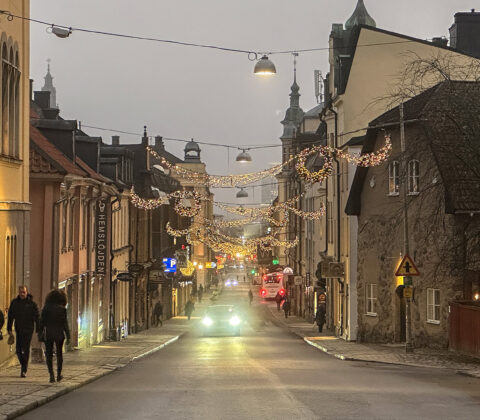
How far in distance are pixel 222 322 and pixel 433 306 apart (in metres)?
13.7

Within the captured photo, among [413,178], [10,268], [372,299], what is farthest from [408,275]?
[10,268]

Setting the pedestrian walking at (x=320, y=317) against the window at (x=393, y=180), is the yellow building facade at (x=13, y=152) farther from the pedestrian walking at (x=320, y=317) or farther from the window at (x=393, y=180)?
the pedestrian walking at (x=320, y=317)

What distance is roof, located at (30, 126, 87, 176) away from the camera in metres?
25.4

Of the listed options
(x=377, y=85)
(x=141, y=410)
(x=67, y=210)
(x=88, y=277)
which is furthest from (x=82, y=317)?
(x=141, y=410)

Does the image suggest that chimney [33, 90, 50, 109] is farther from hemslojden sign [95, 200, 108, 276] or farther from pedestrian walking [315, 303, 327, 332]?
pedestrian walking [315, 303, 327, 332]

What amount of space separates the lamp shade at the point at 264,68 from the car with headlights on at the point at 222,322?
61.1 ft

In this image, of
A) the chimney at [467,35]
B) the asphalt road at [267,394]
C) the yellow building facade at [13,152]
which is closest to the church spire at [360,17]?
the chimney at [467,35]

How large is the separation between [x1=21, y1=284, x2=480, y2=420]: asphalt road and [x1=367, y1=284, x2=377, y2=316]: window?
12763mm

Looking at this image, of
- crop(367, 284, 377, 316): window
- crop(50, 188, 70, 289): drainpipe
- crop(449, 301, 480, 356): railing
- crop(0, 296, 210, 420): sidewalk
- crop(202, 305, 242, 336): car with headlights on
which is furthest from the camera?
crop(202, 305, 242, 336): car with headlights on

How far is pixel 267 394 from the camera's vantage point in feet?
48.9

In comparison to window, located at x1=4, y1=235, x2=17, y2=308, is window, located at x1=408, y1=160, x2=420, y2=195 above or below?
above

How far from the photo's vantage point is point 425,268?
3153cm

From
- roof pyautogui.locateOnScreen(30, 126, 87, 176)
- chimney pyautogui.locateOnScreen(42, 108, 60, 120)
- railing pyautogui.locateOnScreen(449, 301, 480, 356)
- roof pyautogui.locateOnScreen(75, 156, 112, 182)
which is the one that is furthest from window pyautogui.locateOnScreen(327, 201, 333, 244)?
railing pyautogui.locateOnScreen(449, 301, 480, 356)

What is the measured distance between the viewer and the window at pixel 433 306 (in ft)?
101
